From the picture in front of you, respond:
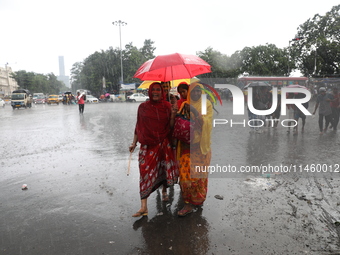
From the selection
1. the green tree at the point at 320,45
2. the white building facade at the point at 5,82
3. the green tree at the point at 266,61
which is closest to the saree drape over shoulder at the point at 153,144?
the green tree at the point at 320,45

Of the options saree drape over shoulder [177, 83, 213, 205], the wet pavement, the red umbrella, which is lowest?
the wet pavement

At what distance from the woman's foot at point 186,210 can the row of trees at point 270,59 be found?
821 inches

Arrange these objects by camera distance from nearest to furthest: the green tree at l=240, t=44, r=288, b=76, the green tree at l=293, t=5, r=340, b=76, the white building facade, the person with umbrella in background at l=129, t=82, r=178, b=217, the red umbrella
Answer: the person with umbrella in background at l=129, t=82, r=178, b=217
the red umbrella
the green tree at l=293, t=5, r=340, b=76
the green tree at l=240, t=44, r=288, b=76
the white building facade

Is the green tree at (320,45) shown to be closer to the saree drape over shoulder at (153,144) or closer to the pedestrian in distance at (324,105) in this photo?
the pedestrian in distance at (324,105)

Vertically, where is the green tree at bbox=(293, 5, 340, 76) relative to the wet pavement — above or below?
above

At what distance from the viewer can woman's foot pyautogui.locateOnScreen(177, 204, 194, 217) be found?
3.26 m

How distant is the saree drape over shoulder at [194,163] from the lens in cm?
325

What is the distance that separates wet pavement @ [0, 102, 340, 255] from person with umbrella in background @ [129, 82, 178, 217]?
0.42m

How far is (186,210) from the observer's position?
130 inches

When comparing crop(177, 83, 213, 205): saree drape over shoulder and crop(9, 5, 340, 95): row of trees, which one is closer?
crop(177, 83, 213, 205): saree drape over shoulder

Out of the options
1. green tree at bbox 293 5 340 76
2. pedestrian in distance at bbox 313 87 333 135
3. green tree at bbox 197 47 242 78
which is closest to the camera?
pedestrian in distance at bbox 313 87 333 135

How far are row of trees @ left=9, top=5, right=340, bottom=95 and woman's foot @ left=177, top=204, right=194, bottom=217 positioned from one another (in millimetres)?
20863

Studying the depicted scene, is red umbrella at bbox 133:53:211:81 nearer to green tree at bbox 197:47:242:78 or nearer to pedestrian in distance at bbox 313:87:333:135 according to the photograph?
pedestrian in distance at bbox 313:87:333:135

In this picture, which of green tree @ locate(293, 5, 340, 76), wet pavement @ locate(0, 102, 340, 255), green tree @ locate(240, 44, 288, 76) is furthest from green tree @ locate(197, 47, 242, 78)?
wet pavement @ locate(0, 102, 340, 255)
